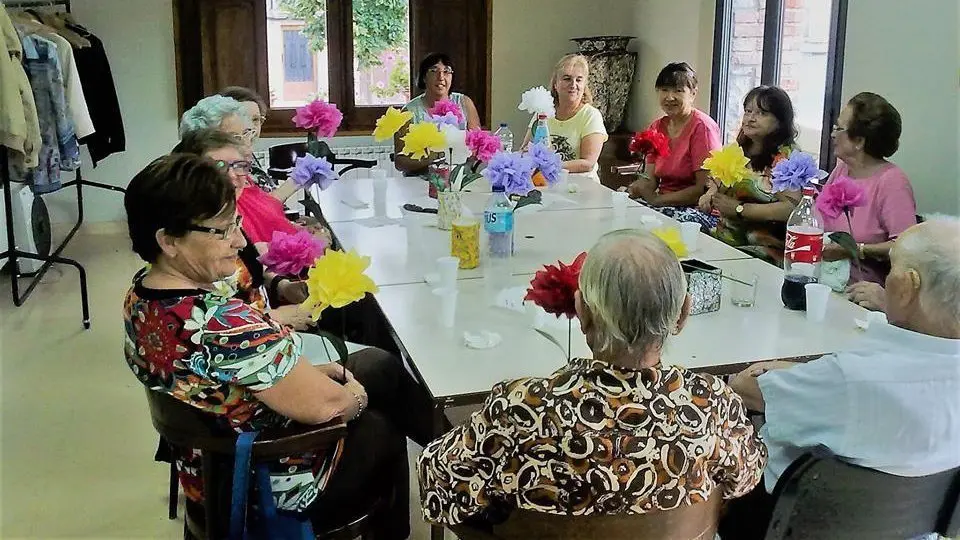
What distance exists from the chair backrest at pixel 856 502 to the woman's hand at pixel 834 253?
117 cm

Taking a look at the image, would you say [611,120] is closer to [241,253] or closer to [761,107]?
[761,107]

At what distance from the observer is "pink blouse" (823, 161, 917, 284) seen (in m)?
3.12

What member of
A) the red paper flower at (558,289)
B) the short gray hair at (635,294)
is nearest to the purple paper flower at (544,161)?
the red paper flower at (558,289)

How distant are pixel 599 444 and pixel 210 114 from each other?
2.10 meters

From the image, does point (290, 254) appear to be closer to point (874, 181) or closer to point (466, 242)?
point (466, 242)

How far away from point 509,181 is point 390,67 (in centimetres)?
376

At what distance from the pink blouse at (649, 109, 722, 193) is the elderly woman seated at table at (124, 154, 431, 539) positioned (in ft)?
9.71

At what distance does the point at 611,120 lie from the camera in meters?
6.34

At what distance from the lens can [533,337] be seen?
2.19 metres

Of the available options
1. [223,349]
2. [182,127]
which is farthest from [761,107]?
[223,349]

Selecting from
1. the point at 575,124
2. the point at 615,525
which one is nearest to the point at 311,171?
the point at 575,124

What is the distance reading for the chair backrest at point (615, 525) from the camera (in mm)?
1360

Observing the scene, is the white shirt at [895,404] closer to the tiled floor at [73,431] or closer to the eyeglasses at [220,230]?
the eyeglasses at [220,230]

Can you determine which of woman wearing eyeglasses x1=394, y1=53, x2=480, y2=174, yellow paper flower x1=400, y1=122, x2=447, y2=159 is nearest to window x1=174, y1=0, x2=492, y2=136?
woman wearing eyeglasses x1=394, y1=53, x2=480, y2=174
